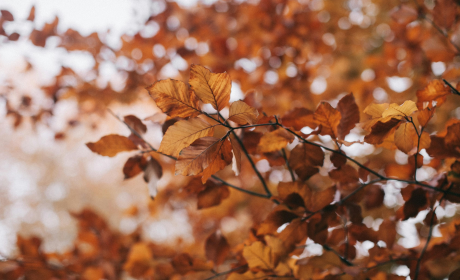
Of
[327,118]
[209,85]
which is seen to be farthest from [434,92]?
[209,85]

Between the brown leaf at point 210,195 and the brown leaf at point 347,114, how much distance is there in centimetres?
32

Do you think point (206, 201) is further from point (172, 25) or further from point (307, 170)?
point (172, 25)

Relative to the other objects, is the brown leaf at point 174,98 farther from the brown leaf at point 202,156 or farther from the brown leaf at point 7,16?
the brown leaf at point 7,16

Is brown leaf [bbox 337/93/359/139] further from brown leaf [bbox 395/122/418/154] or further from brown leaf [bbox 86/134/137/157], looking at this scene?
brown leaf [bbox 86/134/137/157]

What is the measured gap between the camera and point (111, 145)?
0.62m

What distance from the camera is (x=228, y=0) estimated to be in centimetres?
210

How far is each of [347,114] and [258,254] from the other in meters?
0.36

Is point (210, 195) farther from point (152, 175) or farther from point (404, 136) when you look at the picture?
point (404, 136)

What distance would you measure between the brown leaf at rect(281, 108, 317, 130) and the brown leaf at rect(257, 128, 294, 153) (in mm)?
55

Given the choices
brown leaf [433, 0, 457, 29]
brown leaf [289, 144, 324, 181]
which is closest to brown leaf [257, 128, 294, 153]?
brown leaf [289, 144, 324, 181]

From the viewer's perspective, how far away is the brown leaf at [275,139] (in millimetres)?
562

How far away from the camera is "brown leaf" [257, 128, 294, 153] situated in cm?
56

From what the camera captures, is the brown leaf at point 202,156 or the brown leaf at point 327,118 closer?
the brown leaf at point 202,156

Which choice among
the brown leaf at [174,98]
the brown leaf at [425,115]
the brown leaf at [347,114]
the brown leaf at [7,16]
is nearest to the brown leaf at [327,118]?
the brown leaf at [347,114]
